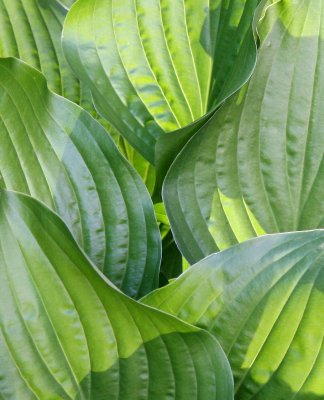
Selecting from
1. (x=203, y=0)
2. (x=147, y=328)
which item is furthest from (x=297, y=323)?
(x=203, y=0)

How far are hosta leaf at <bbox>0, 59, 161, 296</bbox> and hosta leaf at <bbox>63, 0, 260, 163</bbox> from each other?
0.08 m

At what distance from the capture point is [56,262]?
0.57m

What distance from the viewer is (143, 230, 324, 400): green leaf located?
620 millimetres

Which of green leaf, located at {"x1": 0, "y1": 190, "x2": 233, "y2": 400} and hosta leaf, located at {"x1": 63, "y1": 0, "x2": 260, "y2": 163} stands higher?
hosta leaf, located at {"x1": 63, "y1": 0, "x2": 260, "y2": 163}

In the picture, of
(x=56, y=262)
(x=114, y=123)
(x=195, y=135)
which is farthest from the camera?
(x=114, y=123)

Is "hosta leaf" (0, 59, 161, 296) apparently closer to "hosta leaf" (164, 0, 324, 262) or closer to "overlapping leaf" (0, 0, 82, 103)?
"hosta leaf" (164, 0, 324, 262)

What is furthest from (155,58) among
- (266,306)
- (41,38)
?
(266,306)

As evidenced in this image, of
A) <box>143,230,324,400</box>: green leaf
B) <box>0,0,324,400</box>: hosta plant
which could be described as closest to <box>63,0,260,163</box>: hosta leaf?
<box>0,0,324,400</box>: hosta plant

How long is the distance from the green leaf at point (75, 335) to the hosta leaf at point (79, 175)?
16cm

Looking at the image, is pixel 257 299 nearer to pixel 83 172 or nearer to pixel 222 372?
pixel 222 372

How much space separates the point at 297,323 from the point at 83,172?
0.90 ft

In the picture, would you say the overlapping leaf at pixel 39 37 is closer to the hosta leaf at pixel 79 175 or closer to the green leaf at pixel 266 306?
the hosta leaf at pixel 79 175

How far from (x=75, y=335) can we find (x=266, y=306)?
0.57ft

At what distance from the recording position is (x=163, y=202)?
2.49 feet
